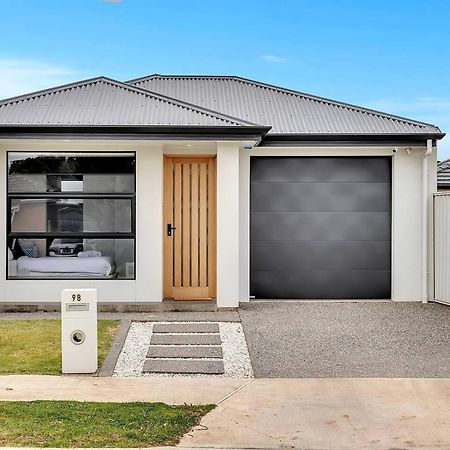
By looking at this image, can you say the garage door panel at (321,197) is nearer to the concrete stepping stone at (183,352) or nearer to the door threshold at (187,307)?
the door threshold at (187,307)

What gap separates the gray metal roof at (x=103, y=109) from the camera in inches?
481

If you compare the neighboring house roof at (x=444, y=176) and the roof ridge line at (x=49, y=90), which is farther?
the neighboring house roof at (x=444, y=176)

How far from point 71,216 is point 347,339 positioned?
530 centimetres

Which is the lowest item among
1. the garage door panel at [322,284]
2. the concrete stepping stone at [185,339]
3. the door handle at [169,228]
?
the concrete stepping stone at [185,339]

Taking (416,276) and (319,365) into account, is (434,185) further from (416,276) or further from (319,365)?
(319,365)

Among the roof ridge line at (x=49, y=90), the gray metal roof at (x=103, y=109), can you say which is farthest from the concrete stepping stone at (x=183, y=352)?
the roof ridge line at (x=49, y=90)

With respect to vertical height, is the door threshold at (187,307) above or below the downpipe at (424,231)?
below

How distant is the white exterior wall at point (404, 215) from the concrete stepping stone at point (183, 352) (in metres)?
4.19

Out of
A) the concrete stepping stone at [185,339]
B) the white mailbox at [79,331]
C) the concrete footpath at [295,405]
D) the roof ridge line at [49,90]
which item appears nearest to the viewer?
the concrete footpath at [295,405]

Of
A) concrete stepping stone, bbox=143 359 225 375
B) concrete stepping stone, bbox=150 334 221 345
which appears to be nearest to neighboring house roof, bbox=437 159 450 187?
concrete stepping stone, bbox=150 334 221 345

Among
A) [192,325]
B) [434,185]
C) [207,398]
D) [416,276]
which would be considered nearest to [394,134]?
[434,185]

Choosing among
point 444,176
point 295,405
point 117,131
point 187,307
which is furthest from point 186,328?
point 444,176

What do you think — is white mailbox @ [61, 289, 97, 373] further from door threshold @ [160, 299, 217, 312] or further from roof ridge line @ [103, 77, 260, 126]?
roof ridge line @ [103, 77, 260, 126]

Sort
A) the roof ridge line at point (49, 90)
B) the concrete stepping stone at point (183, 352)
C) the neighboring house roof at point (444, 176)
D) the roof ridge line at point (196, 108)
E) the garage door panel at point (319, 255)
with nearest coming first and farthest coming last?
1. the concrete stepping stone at point (183, 352)
2. the roof ridge line at point (196, 108)
3. the roof ridge line at point (49, 90)
4. the garage door panel at point (319, 255)
5. the neighboring house roof at point (444, 176)
